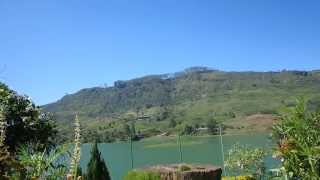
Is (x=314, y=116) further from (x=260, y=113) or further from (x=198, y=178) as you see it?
(x=260, y=113)

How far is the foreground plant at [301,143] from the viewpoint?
6648 mm

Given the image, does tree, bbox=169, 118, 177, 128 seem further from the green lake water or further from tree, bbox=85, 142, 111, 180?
tree, bbox=85, 142, 111, 180

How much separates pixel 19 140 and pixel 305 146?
8.71 meters

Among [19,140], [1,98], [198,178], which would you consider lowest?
[198,178]

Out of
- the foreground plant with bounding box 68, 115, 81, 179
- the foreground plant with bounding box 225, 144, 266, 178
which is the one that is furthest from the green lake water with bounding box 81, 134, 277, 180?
the foreground plant with bounding box 68, 115, 81, 179

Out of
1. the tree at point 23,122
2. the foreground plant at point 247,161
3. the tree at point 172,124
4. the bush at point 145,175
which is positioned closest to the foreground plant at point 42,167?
the tree at point 23,122

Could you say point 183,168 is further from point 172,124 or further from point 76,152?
point 172,124

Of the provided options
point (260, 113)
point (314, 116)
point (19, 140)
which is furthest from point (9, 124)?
point (260, 113)

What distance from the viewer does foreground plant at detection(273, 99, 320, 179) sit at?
6648 millimetres

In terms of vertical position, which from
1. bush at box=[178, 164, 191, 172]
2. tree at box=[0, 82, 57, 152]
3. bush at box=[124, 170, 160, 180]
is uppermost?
tree at box=[0, 82, 57, 152]

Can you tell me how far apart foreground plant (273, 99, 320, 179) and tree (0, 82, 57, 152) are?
7.44 metres

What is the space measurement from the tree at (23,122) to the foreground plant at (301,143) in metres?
7.44

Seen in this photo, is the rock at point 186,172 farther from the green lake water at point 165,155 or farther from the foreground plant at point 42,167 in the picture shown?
the foreground plant at point 42,167

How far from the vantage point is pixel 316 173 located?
6.65 meters
